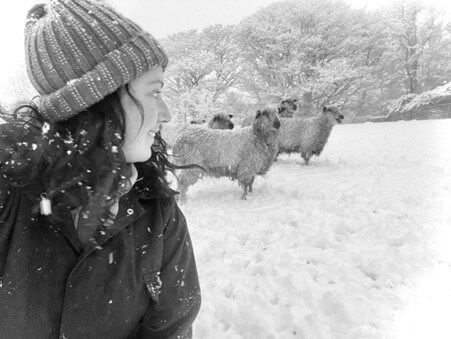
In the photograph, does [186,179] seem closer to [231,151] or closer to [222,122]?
[231,151]

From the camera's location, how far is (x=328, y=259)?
3178mm

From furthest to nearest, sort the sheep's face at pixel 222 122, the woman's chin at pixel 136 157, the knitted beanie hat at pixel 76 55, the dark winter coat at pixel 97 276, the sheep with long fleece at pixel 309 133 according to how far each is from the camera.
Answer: the sheep with long fleece at pixel 309 133, the sheep's face at pixel 222 122, the woman's chin at pixel 136 157, the knitted beanie hat at pixel 76 55, the dark winter coat at pixel 97 276

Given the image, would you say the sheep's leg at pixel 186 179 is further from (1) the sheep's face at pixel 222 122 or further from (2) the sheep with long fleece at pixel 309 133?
(2) the sheep with long fleece at pixel 309 133

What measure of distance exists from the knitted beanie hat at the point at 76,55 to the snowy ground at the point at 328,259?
1.88 meters

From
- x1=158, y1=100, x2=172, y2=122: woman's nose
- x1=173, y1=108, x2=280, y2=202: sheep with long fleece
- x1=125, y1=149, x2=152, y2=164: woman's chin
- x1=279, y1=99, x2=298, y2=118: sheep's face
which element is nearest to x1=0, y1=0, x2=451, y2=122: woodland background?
x1=279, y1=99, x2=298, y2=118: sheep's face

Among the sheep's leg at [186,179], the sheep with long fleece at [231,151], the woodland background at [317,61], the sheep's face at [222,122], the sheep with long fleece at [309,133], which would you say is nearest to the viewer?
the sheep's leg at [186,179]

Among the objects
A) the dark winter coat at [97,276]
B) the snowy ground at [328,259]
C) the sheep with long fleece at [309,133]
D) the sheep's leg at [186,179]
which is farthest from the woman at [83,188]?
the sheep with long fleece at [309,133]

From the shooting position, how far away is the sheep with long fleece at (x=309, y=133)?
29.1 feet

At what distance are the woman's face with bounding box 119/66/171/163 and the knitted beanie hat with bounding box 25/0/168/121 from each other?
49mm

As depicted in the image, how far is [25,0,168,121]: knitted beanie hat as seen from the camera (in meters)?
1.01

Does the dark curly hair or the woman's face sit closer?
the dark curly hair

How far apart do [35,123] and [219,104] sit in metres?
21.2

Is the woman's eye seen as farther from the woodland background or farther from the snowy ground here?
the woodland background

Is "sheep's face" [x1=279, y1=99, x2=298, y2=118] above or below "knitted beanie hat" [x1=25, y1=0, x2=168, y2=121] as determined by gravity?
below
